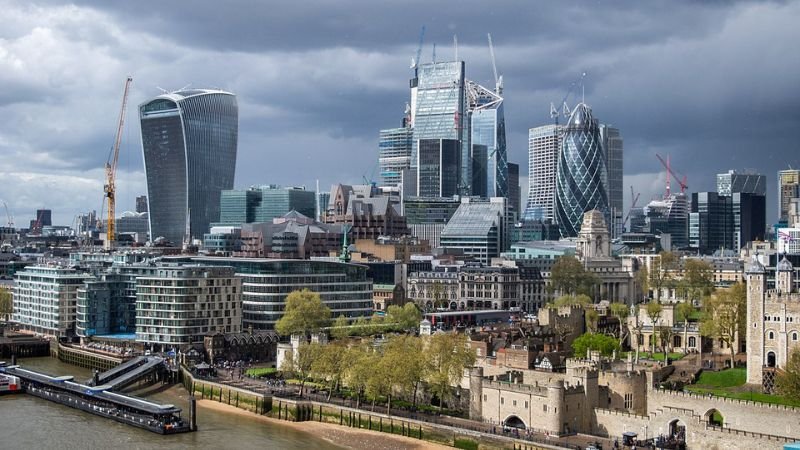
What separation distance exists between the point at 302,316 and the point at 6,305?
69781mm

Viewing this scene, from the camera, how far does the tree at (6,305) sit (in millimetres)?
178750

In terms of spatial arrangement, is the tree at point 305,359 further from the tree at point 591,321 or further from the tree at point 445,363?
the tree at point 591,321

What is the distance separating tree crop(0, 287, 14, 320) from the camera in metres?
179

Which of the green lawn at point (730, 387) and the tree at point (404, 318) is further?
the tree at point (404, 318)

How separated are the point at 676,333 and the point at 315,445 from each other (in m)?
55.2

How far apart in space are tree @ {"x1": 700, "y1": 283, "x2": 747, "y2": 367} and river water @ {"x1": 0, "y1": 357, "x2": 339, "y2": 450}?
48970 mm

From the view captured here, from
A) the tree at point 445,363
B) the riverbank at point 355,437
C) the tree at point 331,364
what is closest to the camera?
the riverbank at point 355,437

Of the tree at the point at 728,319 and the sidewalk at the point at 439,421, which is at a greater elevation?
the tree at the point at 728,319

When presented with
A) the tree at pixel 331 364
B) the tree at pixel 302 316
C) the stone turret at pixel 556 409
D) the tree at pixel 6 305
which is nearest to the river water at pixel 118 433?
the tree at pixel 331 364

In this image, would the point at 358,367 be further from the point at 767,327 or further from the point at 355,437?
the point at 767,327

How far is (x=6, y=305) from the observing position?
179250 mm

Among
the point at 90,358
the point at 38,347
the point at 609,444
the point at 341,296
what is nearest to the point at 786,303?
the point at 609,444

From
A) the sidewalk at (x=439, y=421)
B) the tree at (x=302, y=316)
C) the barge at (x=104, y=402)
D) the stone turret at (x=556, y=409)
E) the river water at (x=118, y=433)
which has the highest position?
the tree at (x=302, y=316)

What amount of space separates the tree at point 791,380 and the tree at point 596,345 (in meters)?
28.3
